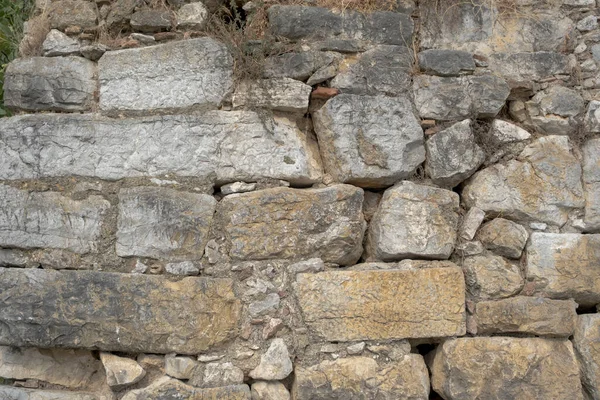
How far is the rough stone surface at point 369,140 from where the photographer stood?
2.75 meters

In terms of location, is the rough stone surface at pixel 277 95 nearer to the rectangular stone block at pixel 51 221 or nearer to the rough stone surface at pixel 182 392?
the rectangular stone block at pixel 51 221

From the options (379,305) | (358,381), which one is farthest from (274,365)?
(379,305)

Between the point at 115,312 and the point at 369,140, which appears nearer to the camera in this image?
the point at 115,312

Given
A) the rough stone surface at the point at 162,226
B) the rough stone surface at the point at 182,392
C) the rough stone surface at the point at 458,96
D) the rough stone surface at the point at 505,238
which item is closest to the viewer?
the rough stone surface at the point at 182,392

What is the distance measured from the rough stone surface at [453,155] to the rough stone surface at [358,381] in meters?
0.87

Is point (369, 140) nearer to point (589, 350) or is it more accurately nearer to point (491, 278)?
point (491, 278)

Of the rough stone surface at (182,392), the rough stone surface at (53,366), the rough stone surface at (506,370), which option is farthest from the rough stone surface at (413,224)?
the rough stone surface at (53,366)

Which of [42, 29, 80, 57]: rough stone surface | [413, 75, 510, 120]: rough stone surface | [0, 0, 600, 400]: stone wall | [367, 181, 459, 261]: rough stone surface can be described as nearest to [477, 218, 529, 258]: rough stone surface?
[0, 0, 600, 400]: stone wall

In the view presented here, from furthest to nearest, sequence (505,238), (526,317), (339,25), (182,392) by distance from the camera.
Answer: (339,25), (505,238), (526,317), (182,392)

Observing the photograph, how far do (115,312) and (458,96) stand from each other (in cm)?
184

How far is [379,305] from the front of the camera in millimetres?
2621

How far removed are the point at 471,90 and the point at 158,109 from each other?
148 centimetres

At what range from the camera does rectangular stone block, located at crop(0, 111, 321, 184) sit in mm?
2729

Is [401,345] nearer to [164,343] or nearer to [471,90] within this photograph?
[164,343]
